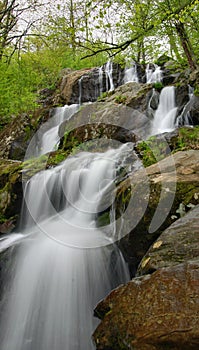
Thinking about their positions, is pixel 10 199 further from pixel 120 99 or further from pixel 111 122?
pixel 120 99

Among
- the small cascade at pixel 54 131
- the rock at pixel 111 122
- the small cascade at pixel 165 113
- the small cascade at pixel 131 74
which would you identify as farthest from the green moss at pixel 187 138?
the small cascade at pixel 131 74

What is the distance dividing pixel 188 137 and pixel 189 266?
4.44 m

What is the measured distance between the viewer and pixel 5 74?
33.3 ft

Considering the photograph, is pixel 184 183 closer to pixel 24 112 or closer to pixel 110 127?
pixel 110 127

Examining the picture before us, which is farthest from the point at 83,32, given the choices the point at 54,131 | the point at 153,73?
the point at 153,73

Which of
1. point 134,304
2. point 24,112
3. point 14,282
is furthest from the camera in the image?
point 24,112

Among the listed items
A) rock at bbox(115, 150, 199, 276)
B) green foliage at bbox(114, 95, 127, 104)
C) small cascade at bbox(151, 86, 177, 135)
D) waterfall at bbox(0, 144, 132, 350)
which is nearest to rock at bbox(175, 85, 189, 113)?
small cascade at bbox(151, 86, 177, 135)

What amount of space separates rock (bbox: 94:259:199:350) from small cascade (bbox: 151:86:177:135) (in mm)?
6299

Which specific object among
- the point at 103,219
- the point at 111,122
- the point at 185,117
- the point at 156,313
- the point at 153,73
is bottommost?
the point at 156,313

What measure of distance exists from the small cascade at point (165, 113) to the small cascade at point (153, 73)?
8.07 feet

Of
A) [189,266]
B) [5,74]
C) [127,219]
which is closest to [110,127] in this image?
[5,74]

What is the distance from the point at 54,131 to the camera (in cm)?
1116

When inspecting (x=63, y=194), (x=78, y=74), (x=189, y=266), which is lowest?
(x=189, y=266)

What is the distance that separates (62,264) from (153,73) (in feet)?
34.9
